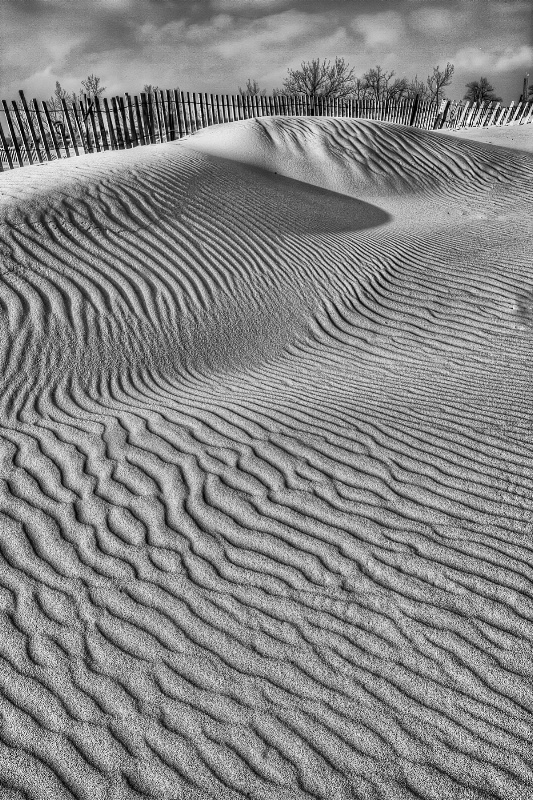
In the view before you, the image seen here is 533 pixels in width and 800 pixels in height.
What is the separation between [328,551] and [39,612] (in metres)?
1.68

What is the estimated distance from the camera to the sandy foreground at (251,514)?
2668 mm

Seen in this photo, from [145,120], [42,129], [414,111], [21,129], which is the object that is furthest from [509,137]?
[21,129]

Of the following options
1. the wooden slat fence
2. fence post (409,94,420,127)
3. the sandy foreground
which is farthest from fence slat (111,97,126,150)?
fence post (409,94,420,127)

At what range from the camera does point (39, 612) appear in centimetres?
329

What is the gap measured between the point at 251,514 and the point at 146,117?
16.2 m

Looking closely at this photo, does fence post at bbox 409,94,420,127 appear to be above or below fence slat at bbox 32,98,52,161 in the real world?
above

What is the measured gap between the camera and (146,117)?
17.2 meters

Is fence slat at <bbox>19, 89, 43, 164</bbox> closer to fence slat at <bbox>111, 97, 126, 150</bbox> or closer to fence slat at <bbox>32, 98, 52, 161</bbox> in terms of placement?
fence slat at <bbox>32, 98, 52, 161</bbox>

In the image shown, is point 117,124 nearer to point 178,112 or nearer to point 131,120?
point 131,120

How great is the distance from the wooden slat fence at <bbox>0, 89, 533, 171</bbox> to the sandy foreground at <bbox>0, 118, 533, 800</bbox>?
285 inches

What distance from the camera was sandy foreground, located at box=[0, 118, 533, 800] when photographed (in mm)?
2668

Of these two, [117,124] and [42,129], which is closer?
[42,129]

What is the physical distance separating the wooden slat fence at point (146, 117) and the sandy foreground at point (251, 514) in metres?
7.24

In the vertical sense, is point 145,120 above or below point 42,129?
above
